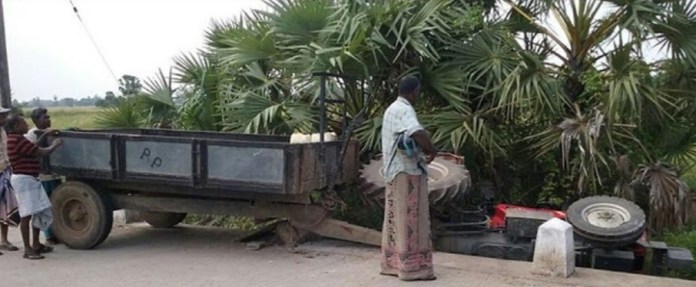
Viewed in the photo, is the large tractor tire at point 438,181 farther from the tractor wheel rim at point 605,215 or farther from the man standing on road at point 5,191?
the man standing on road at point 5,191

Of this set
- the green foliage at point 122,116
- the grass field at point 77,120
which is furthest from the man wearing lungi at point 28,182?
the green foliage at point 122,116

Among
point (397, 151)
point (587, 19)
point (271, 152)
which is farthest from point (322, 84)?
point (587, 19)

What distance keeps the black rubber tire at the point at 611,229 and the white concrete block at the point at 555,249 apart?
42 centimetres

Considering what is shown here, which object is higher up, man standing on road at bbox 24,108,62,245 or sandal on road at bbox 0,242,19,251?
man standing on road at bbox 24,108,62,245

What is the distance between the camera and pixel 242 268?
6.51 metres

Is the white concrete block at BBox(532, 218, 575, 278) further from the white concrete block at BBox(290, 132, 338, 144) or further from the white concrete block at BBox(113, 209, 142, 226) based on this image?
the white concrete block at BBox(113, 209, 142, 226)

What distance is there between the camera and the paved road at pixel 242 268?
5.96m

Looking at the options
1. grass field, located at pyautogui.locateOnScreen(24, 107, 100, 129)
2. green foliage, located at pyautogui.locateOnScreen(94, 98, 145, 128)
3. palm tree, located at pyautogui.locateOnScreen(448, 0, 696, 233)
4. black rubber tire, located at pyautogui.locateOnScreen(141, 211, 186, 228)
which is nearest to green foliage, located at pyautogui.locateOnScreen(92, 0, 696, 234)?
palm tree, located at pyautogui.locateOnScreen(448, 0, 696, 233)

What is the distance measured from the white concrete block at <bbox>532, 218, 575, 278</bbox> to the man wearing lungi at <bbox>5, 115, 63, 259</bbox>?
4.55 metres

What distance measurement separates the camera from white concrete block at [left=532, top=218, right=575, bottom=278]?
587 centimetres

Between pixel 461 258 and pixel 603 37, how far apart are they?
322 cm

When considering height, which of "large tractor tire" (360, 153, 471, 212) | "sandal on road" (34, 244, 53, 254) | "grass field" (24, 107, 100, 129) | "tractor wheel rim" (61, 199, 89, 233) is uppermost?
"grass field" (24, 107, 100, 129)

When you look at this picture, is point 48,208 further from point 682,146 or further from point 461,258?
point 682,146

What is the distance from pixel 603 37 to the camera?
8086mm
